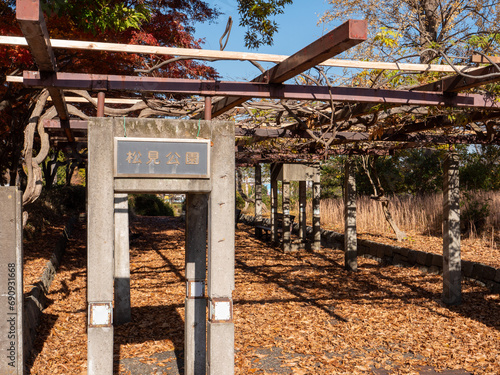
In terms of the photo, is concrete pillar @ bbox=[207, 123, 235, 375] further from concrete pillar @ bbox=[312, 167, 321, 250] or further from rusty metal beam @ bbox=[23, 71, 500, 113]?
concrete pillar @ bbox=[312, 167, 321, 250]

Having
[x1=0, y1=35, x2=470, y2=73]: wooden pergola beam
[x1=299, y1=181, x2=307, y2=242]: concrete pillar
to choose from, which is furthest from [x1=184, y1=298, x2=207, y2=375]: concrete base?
[x1=299, y1=181, x2=307, y2=242]: concrete pillar

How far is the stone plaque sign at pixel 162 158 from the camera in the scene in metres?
3.97

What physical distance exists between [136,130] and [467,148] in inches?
548

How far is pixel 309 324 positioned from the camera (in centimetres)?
695

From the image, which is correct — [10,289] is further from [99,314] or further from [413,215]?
[413,215]

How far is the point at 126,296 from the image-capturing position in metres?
6.89

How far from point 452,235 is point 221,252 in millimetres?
4958

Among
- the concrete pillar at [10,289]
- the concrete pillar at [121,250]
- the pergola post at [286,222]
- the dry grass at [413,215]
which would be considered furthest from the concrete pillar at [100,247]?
the dry grass at [413,215]

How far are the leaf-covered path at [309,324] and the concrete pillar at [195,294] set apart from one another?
498 mm

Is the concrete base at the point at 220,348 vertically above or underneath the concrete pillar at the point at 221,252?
underneath

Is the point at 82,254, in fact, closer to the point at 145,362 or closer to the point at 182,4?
the point at 182,4

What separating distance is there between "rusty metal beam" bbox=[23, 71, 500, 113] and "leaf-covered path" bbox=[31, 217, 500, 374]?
2.94 meters

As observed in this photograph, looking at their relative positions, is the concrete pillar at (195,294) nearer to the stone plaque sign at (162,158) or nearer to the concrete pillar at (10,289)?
the stone plaque sign at (162,158)

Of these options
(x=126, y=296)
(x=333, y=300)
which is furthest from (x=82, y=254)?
(x=333, y=300)
